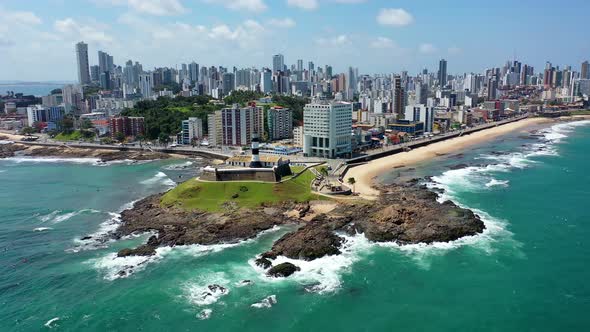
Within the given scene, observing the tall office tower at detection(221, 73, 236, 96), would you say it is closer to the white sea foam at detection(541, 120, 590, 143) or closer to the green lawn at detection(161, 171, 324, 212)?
the white sea foam at detection(541, 120, 590, 143)

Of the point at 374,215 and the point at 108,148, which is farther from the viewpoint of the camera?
the point at 108,148

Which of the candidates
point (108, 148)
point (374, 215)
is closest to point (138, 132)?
point (108, 148)

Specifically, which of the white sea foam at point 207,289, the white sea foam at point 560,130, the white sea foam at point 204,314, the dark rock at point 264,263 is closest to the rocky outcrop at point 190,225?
the dark rock at point 264,263

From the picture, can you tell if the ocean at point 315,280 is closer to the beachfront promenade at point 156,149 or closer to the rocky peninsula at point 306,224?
the rocky peninsula at point 306,224

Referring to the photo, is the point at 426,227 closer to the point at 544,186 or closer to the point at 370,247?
the point at 370,247

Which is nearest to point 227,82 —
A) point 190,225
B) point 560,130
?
point 560,130

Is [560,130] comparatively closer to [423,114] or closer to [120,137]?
[423,114]

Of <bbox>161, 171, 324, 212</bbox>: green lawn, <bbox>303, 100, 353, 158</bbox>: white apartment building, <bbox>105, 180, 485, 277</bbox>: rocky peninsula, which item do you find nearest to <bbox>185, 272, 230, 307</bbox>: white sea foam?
<bbox>105, 180, 485, 277</bbox>: rocky peninsula
